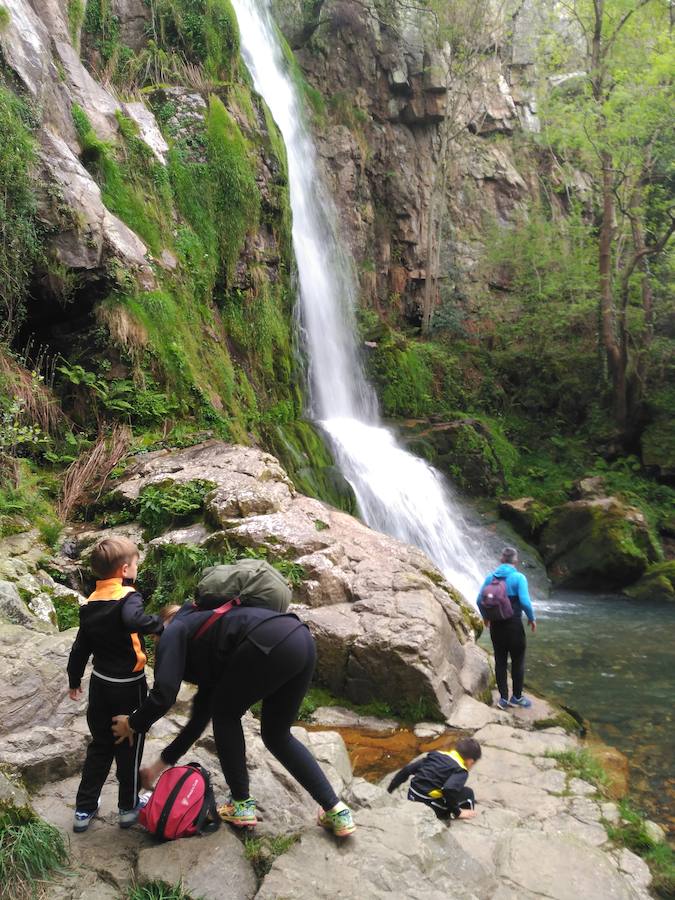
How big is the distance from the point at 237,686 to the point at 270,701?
23 centimetres

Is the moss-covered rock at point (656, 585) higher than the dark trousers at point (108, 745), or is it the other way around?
the dark trousers at point (108, 745)

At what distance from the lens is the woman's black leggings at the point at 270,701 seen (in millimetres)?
2908

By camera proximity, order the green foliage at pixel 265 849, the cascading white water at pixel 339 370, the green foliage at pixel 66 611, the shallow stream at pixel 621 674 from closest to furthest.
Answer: the green foliage at pixel 265 849 < the green foliage at pixel 66 611 < the shallow stream at pixel 621 674 < the cascading white water at pixel 339 370

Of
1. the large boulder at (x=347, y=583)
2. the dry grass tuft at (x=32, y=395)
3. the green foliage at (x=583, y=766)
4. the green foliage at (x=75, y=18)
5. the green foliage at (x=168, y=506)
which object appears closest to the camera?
the green foliage at (x=583, y=766)

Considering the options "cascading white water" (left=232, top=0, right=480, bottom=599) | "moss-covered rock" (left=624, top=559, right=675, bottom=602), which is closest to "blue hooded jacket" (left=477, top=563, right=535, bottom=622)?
"cascading white water" (left=232, top=0, right=480, bottom=599)

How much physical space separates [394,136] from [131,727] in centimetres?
2343

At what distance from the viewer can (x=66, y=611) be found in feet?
18.0

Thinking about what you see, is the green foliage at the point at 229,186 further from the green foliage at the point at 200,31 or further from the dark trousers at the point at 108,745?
the dark trousers at the point at 108,745

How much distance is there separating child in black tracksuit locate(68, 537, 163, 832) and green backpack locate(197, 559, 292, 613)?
0.93 feet

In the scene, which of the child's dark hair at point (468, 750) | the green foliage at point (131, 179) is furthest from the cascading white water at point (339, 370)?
the child's dark hair at point (468, 750)

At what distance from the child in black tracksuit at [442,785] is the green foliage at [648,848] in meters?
0.89

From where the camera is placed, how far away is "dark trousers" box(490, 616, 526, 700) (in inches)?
250

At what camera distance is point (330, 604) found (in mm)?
6367

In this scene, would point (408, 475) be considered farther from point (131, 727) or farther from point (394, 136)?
point (394, 136)
